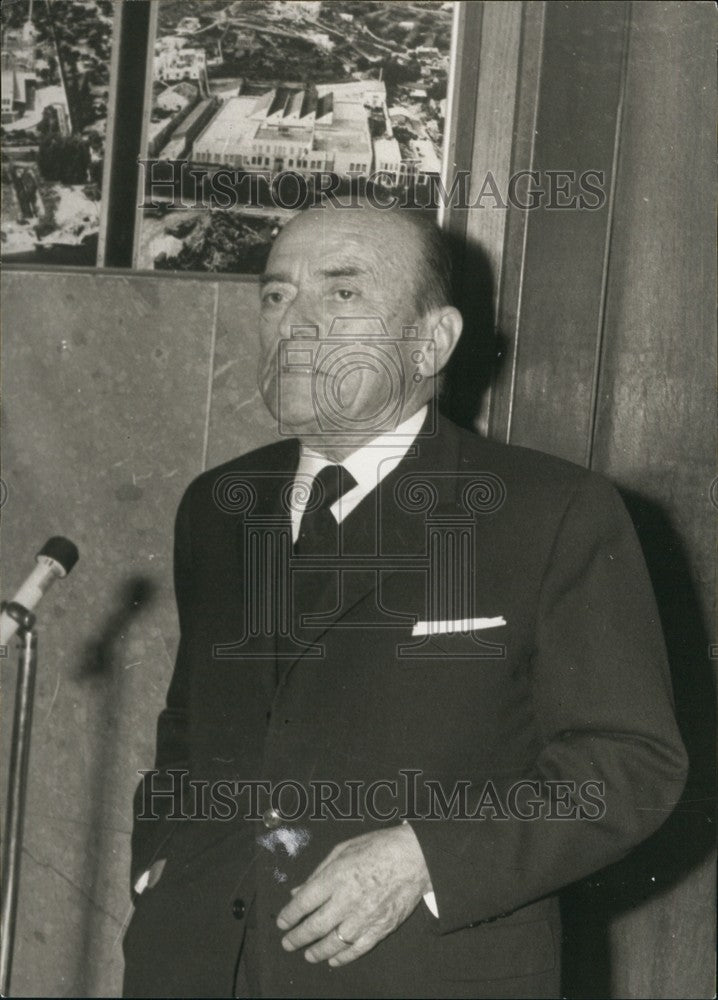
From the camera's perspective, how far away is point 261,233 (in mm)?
1948

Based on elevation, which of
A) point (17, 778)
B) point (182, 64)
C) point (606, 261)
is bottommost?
point (17, 778)

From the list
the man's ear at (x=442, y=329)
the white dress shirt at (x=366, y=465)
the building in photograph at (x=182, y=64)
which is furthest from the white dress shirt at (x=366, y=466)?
the building in photograph at (x=182, y=64)

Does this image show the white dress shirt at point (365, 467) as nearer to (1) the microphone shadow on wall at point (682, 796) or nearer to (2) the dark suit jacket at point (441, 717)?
(2) the dark suit jacket at point (441, 717)

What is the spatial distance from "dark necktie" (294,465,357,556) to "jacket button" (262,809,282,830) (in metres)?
0.35

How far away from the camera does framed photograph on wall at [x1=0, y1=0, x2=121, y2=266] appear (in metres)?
1.96

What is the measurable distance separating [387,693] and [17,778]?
46 centimetres

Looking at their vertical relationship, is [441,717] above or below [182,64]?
below

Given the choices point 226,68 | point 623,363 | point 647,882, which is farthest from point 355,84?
point 647,882

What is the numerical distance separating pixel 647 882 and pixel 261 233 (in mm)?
1389

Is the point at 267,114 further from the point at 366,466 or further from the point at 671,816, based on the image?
the point at 671,816

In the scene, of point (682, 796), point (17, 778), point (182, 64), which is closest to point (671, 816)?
point (682, 796)

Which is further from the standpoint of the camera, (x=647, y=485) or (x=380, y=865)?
(x=647, y=485)

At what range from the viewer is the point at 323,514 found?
4.83 feet

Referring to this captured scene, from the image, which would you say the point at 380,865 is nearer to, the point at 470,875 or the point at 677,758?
the point at 470,875
